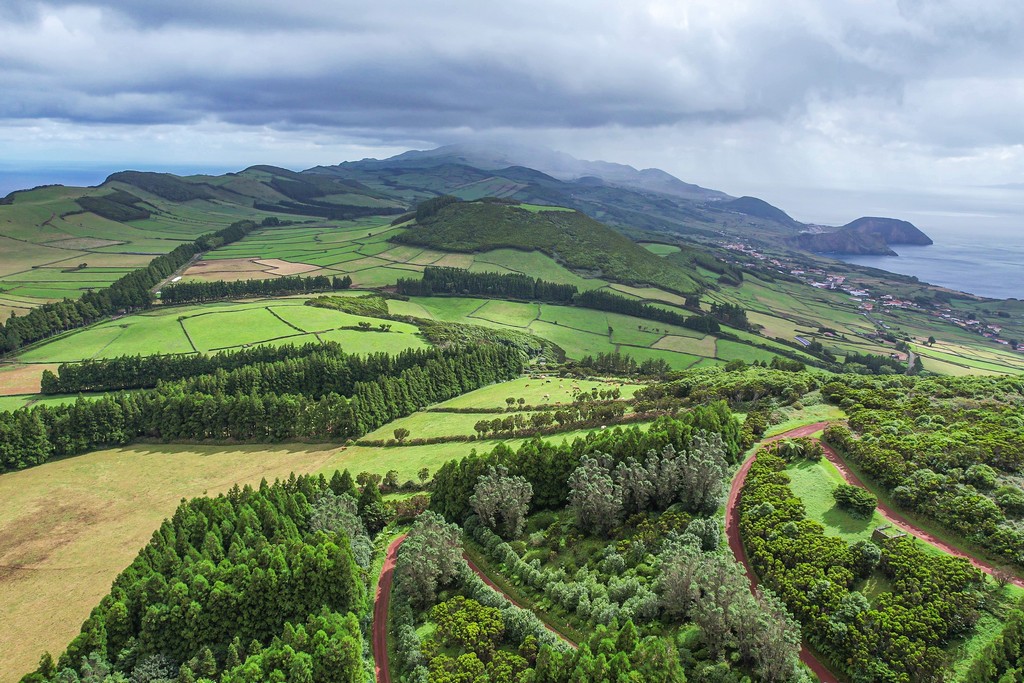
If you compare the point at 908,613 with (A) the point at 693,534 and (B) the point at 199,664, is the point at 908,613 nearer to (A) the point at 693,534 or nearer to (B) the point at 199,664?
(A) the point at 693,534

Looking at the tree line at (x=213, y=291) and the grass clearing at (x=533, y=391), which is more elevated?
the tree line at (x=213, y=291)

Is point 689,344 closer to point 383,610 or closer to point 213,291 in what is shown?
point 383,610

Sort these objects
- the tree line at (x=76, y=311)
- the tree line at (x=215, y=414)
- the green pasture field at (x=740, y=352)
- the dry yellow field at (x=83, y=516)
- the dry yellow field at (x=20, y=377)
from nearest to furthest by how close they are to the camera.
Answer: the dry yellow field at (x=83, y=516) < the tree line at (x=215, y=414) < the dry yellow field at (x=20, y=377) < the tree line at (x=76, y=311) < the green pasture field at (x=740, y=352)

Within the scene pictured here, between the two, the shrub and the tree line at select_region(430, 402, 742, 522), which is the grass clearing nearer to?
the tree line at select_region(430, 402, 742, 522)

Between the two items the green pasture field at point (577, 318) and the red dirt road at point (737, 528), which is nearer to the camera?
the red dirt road at point (737, 528)

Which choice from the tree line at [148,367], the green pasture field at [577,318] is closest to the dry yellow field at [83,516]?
the tree line at [148,367]

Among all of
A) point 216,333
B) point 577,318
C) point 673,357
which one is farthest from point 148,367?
point 673,357

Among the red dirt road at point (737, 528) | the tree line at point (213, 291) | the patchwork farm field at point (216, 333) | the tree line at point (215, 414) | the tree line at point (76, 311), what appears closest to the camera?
the red dirt road at point (737, 528)

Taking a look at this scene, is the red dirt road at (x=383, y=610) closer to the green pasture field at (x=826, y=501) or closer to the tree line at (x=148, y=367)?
the green pasture field at (x=826, y=501)
